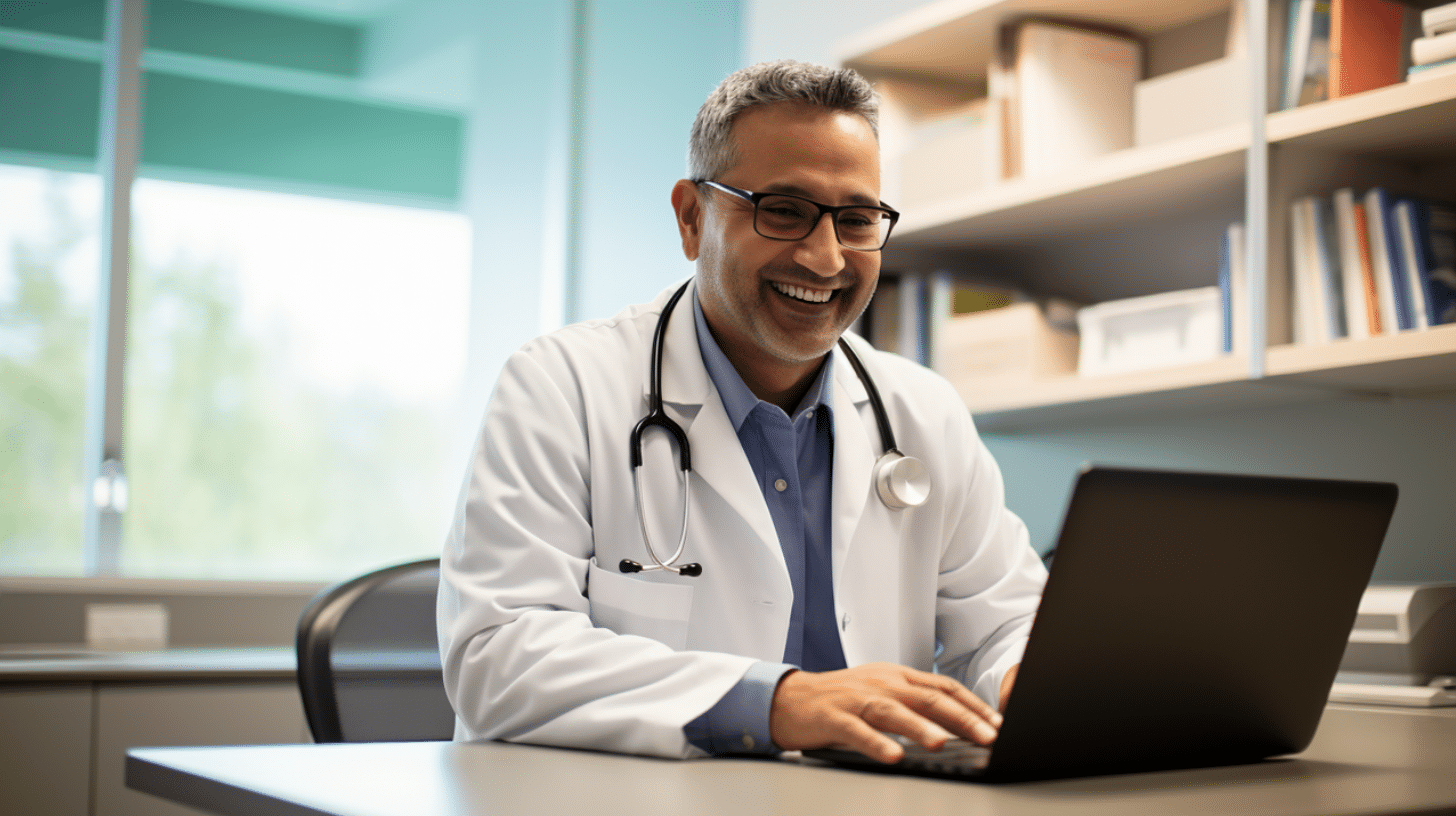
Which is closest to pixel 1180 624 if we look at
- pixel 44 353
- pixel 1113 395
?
pixel 1113 395

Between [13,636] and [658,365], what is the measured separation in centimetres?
212

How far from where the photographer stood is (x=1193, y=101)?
2.10 metres

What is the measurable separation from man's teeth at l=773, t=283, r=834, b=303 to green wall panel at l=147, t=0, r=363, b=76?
8.41 ft

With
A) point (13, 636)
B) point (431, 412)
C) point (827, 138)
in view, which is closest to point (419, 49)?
point (431, 412)

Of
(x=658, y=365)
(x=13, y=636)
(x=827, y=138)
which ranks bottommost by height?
(x=13, y=636)

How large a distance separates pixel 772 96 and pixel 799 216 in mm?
143

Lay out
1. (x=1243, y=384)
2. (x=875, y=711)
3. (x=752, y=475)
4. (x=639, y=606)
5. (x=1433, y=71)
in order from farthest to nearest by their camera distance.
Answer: (x=1243, y=384) → (x=1433, y=71) → (x=752, y=475) → (x=639, y=606) → (x=875, y=711)

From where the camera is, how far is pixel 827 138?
1435 millimetres

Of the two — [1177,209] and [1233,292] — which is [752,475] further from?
[1177,209]

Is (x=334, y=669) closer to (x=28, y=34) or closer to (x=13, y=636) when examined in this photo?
(x=13, y=636)

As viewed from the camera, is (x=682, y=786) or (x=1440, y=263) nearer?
(x=682, y=786)

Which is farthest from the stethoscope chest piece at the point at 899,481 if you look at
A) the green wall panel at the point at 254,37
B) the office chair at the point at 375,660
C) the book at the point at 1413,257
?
the green wall panel at the point at 254,37

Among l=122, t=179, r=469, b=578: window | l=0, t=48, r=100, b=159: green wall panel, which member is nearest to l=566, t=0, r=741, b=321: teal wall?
l=122, t=179, r=469, b=578: window

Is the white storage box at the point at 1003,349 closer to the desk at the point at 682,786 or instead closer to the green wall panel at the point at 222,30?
the desk at the point at 682,786
